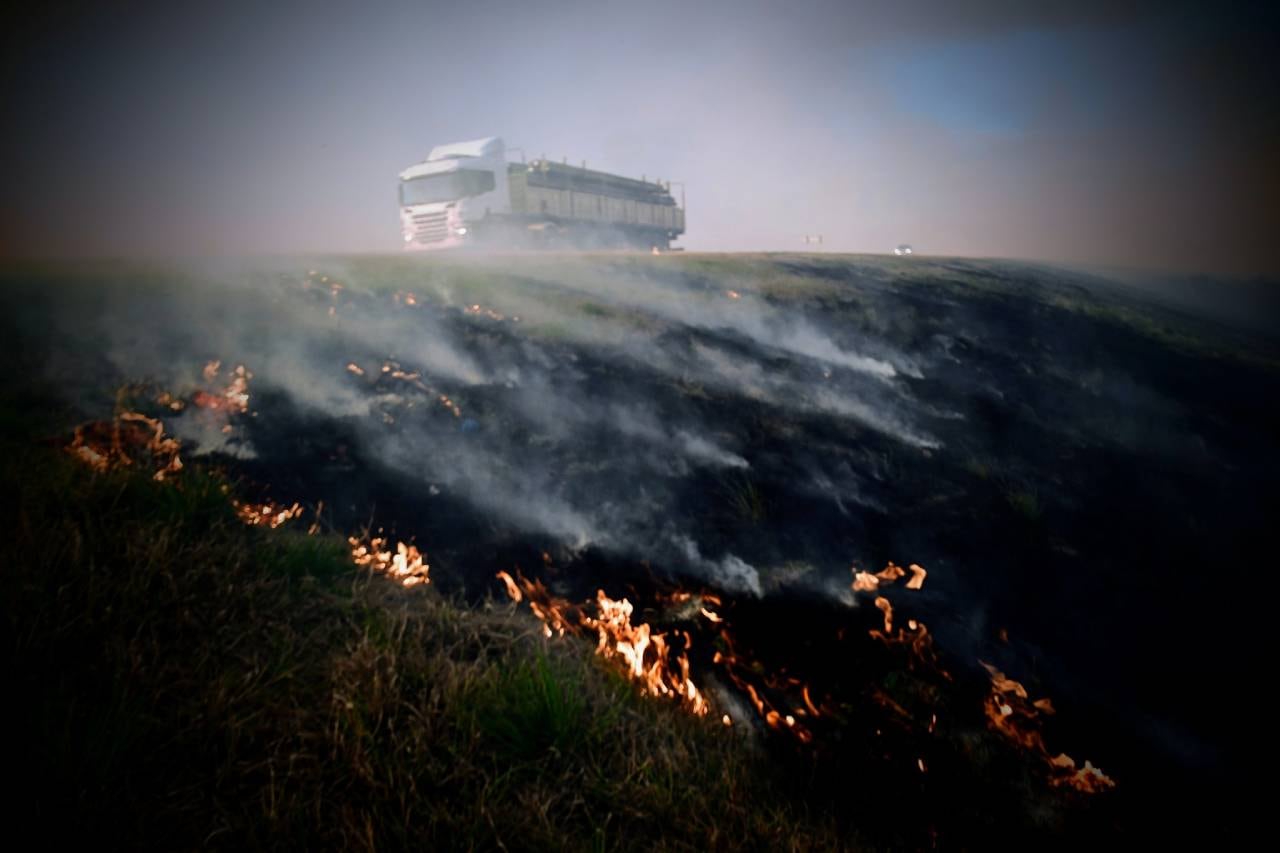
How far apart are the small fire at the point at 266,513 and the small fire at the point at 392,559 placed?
21.9 inches

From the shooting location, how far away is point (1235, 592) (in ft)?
19.1

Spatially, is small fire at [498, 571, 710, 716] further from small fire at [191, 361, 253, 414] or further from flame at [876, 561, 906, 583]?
small fire at [191, 361, 253, 414]

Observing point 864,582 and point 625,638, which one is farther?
point 864,582

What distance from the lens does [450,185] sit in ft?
60.2

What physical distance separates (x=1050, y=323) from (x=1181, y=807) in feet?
31.0

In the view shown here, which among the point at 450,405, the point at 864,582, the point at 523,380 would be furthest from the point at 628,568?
the point at 523,380

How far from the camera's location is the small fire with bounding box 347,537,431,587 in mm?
4695

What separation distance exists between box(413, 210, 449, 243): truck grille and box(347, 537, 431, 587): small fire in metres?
15.3

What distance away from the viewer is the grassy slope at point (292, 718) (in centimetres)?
255

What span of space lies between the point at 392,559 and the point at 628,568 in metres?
2.00

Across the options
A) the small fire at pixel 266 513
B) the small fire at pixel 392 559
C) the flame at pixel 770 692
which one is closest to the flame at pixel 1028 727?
the flame at pixel 770 692

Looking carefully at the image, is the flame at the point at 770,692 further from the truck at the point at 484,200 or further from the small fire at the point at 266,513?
the truck at the point at 484,200

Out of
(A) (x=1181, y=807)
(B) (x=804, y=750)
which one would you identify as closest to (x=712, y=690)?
(B) (x=804, y=750)

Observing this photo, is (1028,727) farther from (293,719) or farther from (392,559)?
(392,559)
